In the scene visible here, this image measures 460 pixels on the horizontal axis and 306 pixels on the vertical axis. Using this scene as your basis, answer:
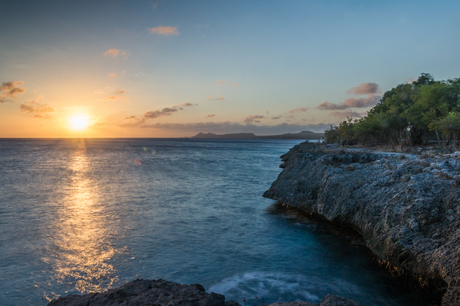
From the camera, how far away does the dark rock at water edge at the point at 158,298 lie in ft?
17.0

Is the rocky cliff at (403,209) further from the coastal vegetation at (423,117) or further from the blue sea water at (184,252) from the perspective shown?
the coastal vegetation at (423,117)

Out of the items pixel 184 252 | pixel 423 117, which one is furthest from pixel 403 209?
pixel 423 117

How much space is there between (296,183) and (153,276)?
1216cm

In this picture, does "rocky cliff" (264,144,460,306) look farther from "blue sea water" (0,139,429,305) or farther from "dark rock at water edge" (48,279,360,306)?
"dark rock at water edge" (48,279,360,306)

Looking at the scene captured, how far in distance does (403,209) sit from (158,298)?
9.83 meters

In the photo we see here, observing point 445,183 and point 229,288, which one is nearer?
point 229,288

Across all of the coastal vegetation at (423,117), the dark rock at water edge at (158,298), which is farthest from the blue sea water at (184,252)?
the coastal vegetation at (423,117)

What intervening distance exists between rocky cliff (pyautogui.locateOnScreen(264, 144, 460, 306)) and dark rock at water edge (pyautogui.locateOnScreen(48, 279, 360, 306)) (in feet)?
16.0

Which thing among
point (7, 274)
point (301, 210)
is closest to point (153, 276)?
point (7, 274)

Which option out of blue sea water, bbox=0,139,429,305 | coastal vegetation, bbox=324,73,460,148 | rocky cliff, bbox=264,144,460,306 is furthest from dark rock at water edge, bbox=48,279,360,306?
coastal vegetation, bbox=324,73,460,148

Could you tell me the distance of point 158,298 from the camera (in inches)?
210

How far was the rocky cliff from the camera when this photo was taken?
8031mm

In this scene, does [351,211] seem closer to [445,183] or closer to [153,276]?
[445,183]

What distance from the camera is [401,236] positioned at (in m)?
9.44
